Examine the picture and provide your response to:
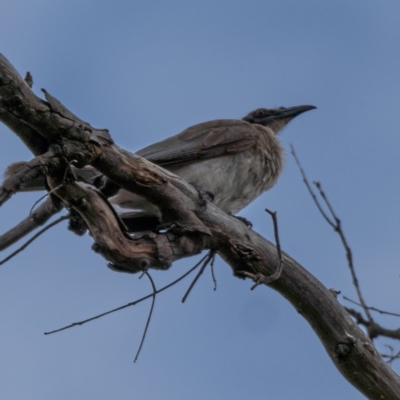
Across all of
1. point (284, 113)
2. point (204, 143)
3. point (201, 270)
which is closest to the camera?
point (201, 270)

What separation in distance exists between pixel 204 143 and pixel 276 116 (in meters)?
1.81

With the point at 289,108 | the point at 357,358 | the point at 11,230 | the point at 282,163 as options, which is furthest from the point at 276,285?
the point at 289,108

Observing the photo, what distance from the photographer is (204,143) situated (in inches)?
255

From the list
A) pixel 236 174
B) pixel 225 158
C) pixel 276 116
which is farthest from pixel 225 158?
pixel 276 116

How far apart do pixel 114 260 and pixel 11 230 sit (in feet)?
2.24

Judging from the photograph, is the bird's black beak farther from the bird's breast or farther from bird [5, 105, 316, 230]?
the bird's breast

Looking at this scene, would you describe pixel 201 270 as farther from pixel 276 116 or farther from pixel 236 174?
pixel 276 116

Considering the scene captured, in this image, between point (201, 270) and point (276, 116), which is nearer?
point (201, 270)

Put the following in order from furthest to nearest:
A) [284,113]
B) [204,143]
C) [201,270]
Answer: [284,113], [204,143], [201,270]

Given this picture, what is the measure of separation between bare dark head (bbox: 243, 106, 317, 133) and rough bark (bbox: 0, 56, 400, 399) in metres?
3.00

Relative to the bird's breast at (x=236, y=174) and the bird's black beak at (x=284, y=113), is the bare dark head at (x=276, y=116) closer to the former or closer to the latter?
the bird's black beak at (x=284, y=113)

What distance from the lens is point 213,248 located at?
5.01 meters

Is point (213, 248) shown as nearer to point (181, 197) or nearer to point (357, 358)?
point (181, 197)

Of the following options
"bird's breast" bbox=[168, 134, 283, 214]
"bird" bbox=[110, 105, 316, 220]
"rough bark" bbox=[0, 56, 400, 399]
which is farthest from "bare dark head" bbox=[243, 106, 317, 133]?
"rough bark" bbox=[0, 56, 400, 399]
